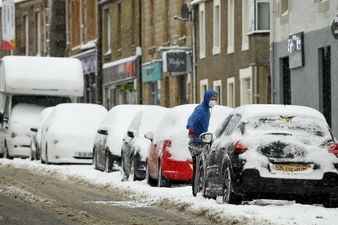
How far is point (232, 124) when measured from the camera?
20.1 metres

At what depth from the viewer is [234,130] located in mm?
19594

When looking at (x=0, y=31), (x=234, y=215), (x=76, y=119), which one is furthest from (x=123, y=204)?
(x=0, y=31)

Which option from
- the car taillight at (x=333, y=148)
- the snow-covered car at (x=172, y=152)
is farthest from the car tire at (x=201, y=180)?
the car taillight at (x=333, y=148)

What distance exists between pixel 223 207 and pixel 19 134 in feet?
76.3

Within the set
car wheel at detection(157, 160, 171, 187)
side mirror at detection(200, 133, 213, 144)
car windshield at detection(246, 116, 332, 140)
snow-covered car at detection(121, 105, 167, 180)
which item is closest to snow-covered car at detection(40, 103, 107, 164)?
snow-covered car at detection(121, 105, 167, 180)

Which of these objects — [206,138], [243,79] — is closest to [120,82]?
[243,79]

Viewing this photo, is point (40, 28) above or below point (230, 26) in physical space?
above

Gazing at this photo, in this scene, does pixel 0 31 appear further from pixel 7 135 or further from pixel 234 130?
pixel 234 130

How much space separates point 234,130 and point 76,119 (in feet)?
54.3

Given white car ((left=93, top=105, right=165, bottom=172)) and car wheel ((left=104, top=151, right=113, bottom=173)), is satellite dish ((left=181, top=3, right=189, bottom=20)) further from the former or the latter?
car wheel ((left=104, top=151, right=113, bottom=173))

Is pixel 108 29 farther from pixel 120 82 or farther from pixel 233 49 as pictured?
pixel 233 49

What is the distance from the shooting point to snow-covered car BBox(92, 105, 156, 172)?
30266 mm

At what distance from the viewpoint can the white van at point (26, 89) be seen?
4075 cm

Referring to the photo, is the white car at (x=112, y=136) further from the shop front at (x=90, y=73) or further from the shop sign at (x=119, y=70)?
the shop front at (x=90, y=73)
